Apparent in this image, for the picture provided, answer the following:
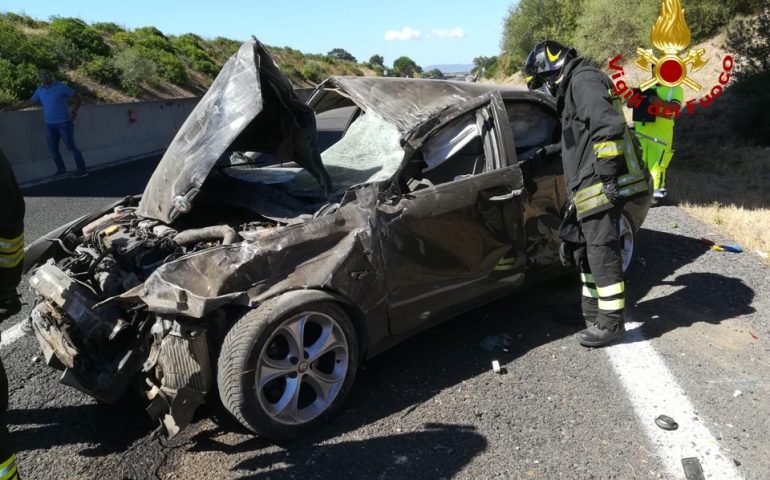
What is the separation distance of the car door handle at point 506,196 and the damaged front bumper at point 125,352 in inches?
74.9

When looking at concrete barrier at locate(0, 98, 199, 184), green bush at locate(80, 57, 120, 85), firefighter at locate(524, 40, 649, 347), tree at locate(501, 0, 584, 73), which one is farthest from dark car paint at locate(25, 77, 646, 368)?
tree at locate(501, 0, 584, 73)

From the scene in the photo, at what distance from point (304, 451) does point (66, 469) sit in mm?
1118

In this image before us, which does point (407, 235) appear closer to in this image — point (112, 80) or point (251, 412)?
point (251, 412)

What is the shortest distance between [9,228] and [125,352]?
2.74ft

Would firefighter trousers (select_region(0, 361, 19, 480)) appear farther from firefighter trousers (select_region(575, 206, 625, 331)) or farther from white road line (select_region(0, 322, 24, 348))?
firefighter trousers (select_region(575, 206, 625, 331))

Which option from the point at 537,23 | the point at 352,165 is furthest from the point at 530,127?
the point at 537,23

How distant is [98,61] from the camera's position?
60.6 feet

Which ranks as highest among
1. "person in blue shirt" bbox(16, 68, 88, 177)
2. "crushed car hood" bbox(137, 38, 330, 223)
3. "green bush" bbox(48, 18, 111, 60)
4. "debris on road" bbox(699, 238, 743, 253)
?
"green bush" bbox(48, 18, 111, 60)

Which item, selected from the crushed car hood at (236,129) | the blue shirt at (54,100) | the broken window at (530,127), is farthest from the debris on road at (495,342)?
the blue shirt at (54,100)

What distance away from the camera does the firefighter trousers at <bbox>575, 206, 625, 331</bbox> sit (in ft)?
11.6

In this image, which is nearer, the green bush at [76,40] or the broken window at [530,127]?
the broken window at [530,127]

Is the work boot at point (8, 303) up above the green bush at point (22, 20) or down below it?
below

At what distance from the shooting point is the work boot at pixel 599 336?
143 inches

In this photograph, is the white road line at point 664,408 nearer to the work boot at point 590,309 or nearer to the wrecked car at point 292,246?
the work boot at point 590,309
